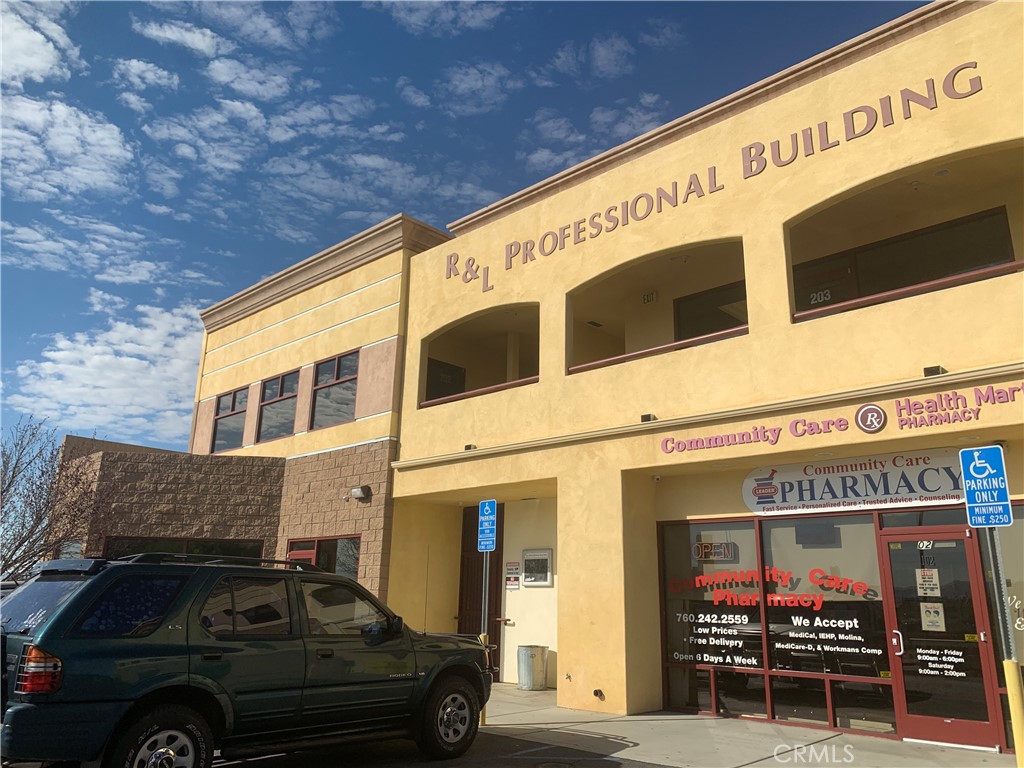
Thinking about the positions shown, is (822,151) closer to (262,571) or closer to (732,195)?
(732,195)

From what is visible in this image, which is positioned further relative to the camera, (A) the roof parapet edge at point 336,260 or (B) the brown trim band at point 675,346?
(A) the roof parapet edge at point 336,260

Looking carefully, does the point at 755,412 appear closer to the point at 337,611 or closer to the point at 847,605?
the point at 847,605

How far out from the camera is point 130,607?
6301 mm

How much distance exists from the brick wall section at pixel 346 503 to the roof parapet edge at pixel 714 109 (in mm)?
5300

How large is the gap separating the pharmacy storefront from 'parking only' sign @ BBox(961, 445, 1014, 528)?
5.58 ft

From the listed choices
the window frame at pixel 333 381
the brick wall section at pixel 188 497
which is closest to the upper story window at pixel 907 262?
the window frame at pixel 333 381

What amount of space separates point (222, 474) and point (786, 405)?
13.1m

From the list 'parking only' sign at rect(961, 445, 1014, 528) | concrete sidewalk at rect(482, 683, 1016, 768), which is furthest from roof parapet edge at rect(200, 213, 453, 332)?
'parking only' sign at rect(961, 445, 1014, 528)

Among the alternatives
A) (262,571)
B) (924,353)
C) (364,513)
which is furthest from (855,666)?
(364,513)

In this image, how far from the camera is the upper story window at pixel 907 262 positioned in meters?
10.5

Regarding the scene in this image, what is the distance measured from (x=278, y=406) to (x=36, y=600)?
1328 cm

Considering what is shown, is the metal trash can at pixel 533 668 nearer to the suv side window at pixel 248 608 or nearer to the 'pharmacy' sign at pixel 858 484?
the 'pharmacy' sign at pixel 858 484

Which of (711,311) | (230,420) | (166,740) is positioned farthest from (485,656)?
(230,420)

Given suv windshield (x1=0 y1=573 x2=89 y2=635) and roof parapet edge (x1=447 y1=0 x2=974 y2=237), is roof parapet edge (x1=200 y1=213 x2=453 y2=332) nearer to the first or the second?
roof parapet edge (x1=447 y1=0 x2=974 y2=237)
